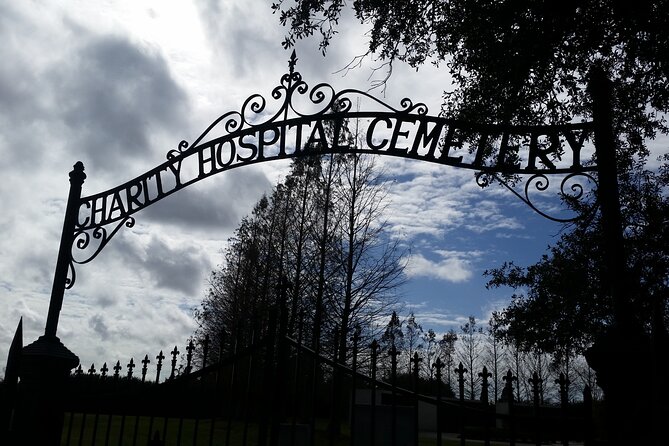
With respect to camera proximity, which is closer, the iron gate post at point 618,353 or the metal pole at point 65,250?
the iron gate post at point 618,353

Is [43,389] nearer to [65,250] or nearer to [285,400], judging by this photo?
[65,250]

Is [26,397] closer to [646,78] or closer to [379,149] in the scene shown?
[379,149]

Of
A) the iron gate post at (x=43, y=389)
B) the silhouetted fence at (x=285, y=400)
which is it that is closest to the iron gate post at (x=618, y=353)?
the silhouetted fence at (x=285, y=400)

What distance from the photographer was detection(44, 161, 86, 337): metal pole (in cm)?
649

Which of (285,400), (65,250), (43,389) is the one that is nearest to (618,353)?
(285,400)

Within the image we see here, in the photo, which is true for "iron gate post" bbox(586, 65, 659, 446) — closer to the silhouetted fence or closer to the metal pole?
the silhouetted fence

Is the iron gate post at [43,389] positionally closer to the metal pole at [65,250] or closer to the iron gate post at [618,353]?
the metal pole at [65,250]

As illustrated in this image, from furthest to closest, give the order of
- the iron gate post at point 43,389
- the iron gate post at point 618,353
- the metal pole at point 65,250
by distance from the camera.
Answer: the metal pole at point 65,250
the iron gate post at point 43,389
the iron gate post at point 618,353

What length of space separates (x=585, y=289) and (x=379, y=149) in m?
8.57

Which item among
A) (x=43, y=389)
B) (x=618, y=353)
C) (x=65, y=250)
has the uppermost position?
(x=65, y=250)

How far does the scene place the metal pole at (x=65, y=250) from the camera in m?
6.49

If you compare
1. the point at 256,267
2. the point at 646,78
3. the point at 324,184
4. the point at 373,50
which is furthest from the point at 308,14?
the point at 256,267

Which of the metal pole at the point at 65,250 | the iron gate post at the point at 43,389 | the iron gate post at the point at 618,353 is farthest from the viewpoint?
the metal pole at the point at 65,250

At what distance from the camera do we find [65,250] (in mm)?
6922
